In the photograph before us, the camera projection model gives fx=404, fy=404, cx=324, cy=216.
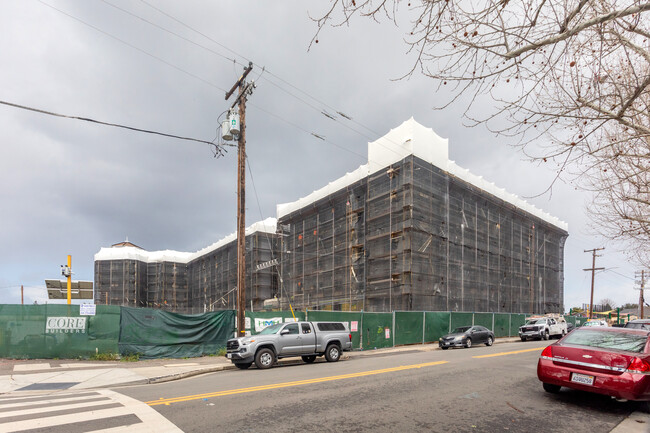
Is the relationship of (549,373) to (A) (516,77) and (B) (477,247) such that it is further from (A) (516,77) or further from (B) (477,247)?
(B) (477,247)

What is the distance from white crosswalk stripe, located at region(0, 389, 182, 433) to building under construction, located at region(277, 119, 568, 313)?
22884 mm

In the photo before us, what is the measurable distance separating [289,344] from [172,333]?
5.79 meters

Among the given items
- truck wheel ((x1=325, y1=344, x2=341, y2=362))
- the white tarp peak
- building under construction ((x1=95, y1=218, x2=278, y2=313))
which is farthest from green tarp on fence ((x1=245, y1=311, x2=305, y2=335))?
building under construction ((x1=95, y1=218, x2=278, y2=313))

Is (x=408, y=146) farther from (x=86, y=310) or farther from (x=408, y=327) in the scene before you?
(x=86, y=310)

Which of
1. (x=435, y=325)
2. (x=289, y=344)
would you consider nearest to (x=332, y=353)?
(x=289, y=344)

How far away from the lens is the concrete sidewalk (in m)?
10.8

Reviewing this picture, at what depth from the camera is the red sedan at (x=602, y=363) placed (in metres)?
6.61

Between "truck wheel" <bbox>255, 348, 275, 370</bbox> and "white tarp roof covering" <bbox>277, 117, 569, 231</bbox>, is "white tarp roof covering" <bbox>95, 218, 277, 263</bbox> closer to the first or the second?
"white tarp roof covering" <bbox>277, 117, 569, 231</bbox>

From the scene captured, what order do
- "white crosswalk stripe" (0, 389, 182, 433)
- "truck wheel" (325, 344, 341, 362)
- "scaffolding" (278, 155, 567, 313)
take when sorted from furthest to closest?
1. "scaffolding" (278, 155, 567, 313)
2. "truck wheel" (325, 344, 341, 362)
3. "white crosswalk stripe" (0, 389, 182, 433)

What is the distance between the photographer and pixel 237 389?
8.90 meters

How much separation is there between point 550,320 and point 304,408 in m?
28.5

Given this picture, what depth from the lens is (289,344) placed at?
14.6 meters

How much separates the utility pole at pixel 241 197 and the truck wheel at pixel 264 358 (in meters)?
2.54

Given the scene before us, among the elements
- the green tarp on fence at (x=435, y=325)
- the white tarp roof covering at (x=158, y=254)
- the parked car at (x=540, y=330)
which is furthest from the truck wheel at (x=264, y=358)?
the white tarp roof covering at (x=158, y=254)
